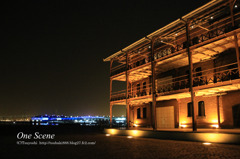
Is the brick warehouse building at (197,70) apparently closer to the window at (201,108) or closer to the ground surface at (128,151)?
the window at (201,108)

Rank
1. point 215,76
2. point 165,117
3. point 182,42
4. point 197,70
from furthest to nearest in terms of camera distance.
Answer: point 165,117 < point 182,42 < point 197,70 < point 215,76

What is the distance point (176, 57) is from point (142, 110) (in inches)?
403

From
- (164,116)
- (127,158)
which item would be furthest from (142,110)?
(127,158)

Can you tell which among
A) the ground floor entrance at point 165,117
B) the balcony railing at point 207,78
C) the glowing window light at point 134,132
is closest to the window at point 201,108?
the balcony railing at point 207,78

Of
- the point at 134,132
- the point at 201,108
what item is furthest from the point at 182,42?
Result: the point at 134,132

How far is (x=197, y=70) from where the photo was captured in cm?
1847

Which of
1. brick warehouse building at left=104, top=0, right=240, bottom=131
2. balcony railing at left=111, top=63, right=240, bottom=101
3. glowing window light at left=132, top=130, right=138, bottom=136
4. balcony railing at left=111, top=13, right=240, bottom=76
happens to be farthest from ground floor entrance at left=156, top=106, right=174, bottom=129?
balcony railing at left=111, top=13, right=240, bottom=76

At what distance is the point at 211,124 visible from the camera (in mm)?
16453

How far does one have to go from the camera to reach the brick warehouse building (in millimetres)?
13898

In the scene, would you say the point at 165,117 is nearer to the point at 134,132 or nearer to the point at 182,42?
the point at 134,132

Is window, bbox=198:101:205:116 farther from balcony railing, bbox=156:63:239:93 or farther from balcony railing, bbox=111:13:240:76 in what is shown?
balcony railing, bbox=111:13:240:76

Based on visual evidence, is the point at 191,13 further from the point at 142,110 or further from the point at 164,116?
the point at 142,110

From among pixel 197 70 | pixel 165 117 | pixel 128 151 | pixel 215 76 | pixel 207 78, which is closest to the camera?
pixel 128 151

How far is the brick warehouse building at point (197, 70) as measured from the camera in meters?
13.9
